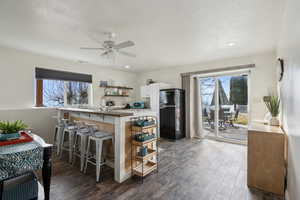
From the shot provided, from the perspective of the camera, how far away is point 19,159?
1.41 metres

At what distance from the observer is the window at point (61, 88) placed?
393 centimetres

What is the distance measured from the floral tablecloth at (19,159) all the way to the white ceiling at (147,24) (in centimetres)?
174

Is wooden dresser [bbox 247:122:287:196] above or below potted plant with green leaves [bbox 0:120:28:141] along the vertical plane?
below

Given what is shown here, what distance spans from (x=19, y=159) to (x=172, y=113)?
154 inches

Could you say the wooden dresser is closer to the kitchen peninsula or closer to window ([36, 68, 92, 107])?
the kitchen peninsula

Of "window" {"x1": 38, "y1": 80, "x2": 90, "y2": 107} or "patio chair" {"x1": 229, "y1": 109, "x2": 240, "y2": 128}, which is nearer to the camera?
"window" {"x1": 38, "y1": 80, "x2": 90, "y2": 107}

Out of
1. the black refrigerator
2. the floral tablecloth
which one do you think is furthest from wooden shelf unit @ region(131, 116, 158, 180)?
the black refrigerator

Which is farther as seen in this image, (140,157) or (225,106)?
(225,106)

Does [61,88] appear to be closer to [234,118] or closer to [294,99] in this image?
[294,99]

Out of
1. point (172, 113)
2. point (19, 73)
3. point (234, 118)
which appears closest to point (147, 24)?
point (172, 113)

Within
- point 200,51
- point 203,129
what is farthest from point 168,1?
point 203,129

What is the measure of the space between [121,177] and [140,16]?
2471 millimetres

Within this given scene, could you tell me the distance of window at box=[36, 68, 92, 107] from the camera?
393 cm

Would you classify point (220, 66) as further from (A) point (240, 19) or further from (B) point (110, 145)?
(B) point (110, 145)
